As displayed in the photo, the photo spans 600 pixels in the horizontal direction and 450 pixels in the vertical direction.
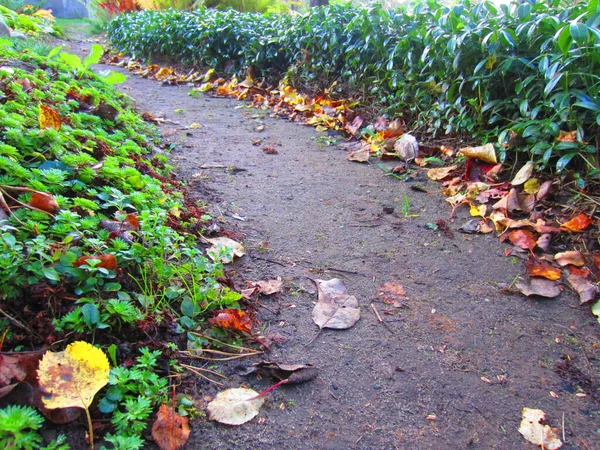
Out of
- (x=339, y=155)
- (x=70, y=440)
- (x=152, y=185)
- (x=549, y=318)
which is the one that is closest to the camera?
(x=70, y=440)

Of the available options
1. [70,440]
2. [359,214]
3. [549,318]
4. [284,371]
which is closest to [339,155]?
[359,214]

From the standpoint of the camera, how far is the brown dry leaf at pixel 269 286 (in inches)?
66.4

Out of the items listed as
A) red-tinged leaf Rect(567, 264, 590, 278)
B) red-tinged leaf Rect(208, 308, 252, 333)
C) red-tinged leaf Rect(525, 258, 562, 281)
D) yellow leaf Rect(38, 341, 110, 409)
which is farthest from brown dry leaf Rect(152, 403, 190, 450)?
red-tinged leaf Rect(567, 264, 590, 278)

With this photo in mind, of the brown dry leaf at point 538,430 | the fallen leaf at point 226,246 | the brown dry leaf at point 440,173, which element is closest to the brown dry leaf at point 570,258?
the brown dry leaf at point 538,430

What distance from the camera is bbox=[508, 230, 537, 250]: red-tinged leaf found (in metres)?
2.04

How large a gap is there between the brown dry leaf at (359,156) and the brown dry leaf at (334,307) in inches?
63.0

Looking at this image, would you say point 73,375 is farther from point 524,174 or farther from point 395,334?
point 524,174

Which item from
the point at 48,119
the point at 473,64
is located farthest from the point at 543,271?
the point at 48,119

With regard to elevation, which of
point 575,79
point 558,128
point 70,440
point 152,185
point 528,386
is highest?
point 575,79

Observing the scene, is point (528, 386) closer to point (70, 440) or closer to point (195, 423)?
point (195, 423)

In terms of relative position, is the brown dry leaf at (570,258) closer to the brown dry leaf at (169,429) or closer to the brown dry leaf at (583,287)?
the brown dry leaf at (583,287)

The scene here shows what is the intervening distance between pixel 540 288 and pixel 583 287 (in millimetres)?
159

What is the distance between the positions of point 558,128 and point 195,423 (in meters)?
2.17

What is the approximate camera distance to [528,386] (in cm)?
133
